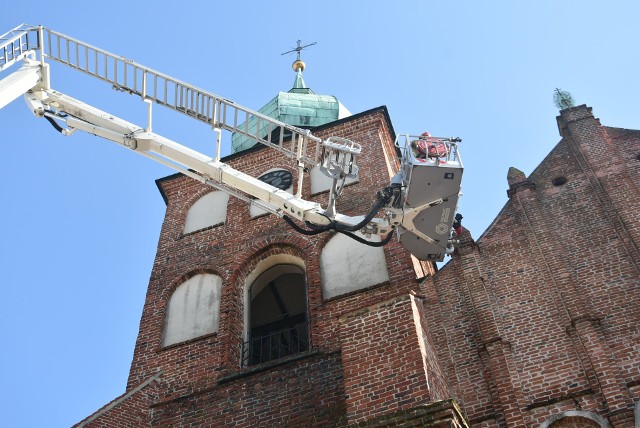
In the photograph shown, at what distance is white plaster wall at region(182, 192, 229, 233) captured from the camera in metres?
16.9

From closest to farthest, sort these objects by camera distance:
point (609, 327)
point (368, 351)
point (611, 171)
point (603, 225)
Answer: point (368, 351) < point (609, 327) < point (603, 225) < point (611, 171)

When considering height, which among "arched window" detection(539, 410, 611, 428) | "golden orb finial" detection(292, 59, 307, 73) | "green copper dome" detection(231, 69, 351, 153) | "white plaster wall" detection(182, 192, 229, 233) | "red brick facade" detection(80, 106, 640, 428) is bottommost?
"arched window" detection(539, 410, 611, 428)

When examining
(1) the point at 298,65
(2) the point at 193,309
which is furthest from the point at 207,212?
(1) the point at 298,65

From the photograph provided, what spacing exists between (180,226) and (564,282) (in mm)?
8336

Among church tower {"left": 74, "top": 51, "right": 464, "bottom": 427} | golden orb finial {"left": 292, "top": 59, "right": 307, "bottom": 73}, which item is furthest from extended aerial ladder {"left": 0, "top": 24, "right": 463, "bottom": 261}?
golden orb finial {"left": 292, "top": 59, "right": 307, "bottom": 73}

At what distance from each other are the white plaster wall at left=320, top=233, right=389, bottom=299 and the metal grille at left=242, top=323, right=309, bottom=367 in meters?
0.96

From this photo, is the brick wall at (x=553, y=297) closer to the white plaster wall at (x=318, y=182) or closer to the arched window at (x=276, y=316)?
the arched window at (x=276, y=316)

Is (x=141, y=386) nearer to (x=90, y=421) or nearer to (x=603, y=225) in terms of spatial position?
(x=90, y=421)

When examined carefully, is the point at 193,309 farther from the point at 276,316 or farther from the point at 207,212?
the point at 207,212

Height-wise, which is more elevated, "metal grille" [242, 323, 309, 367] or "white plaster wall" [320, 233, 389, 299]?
"white plaster wall" [320, 233, 389, 299]

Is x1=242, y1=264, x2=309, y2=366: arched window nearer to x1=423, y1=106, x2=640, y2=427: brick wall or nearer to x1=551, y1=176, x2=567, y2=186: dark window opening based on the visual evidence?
x1=423, y1=106, x2=640, y2=427: brick wall

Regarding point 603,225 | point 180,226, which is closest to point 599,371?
point 603,225

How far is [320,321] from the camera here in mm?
13031

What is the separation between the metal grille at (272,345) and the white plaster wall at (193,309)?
2.43 feet
